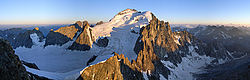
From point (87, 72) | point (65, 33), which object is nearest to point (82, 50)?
point (65, 33)

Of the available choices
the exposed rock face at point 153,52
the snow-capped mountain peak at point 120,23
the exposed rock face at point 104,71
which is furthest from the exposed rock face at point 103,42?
the exposed rock face at point 104,71

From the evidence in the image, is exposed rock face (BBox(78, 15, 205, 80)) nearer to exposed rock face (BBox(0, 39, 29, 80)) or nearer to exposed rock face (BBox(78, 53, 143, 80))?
exposed rock face (BBox(78, 53, 143, 80))

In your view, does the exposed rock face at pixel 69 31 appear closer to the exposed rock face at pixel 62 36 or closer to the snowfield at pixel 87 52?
the exposed rock face at pixel 62 36

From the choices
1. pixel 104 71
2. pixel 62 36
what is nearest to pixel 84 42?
pixel 62 36

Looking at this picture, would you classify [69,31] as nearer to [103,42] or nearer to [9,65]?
[103,42]

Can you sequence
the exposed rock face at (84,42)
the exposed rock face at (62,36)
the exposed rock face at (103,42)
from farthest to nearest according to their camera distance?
the exposed rock face at (62,36)
the exposed rock face at (84,42)
the exposed rock face at (103,42)

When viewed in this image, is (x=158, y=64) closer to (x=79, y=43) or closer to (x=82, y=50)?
(x=82, y=50)

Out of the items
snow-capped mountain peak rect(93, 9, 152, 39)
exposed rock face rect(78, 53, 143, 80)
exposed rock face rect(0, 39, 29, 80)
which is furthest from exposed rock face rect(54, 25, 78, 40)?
exposed rock face rect(0, 39, 29, 80)
